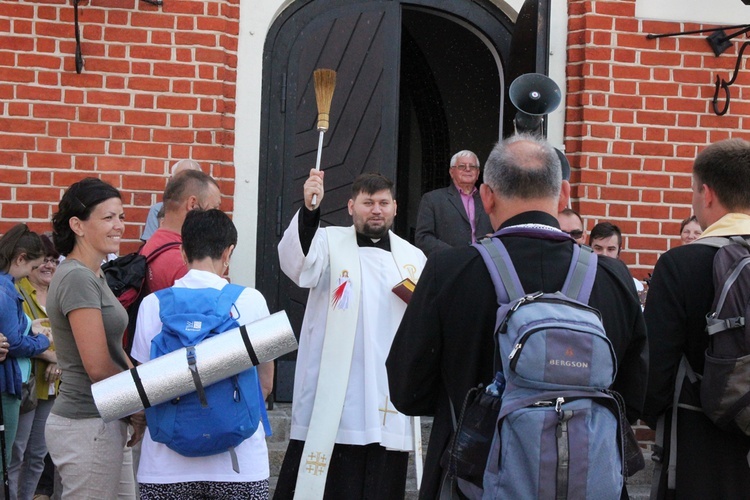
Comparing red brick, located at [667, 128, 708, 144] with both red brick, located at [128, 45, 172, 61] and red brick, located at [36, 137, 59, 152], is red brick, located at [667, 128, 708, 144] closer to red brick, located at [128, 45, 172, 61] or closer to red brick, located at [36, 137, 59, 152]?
red brick, located at [128, 45, 172, 61]

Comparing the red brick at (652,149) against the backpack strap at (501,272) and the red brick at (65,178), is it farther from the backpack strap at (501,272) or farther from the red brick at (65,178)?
the backpack strap at (501,272)

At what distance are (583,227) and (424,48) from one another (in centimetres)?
504

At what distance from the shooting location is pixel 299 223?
511cm

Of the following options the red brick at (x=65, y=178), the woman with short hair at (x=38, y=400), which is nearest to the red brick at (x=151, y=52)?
the red brick at (x=65, y=178)

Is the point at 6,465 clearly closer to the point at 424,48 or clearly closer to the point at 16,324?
the point at 16,324

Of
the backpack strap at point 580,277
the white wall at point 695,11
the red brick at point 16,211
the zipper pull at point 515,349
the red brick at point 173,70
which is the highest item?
the white wall at point 695,11

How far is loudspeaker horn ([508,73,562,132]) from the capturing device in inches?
245

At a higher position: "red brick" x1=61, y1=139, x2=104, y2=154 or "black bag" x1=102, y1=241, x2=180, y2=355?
"red brick" x1=61, y1=139, x2=104, y2=154

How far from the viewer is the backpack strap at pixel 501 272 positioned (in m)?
2.68

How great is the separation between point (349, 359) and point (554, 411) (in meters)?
2.95

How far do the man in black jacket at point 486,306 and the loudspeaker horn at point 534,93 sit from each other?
3.39 metres

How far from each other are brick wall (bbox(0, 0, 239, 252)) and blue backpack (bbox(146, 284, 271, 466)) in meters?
2.79

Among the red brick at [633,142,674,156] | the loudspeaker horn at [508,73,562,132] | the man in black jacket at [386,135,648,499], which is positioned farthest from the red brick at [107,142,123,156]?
the man in black jacket at [386,135,648,499]

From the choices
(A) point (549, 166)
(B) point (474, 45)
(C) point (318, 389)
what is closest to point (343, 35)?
(C) point (318, 389)
